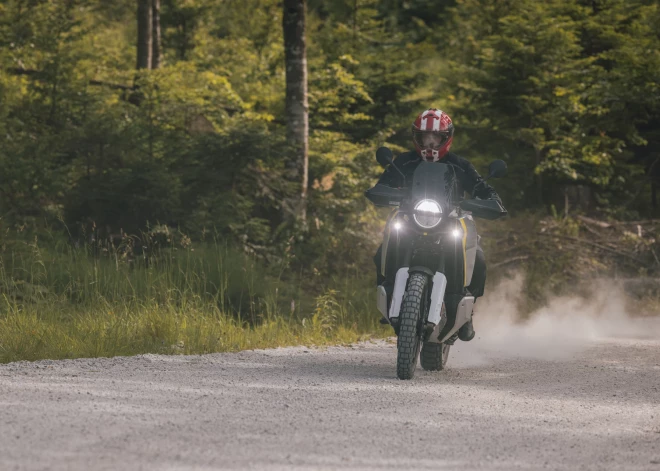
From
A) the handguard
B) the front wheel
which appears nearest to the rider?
the handguard

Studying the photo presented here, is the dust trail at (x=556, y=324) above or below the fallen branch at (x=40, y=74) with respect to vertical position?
below

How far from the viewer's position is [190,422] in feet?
18.9

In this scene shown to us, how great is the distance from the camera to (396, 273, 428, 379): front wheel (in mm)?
7953

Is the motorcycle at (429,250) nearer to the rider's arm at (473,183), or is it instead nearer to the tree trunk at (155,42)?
the rider's arm at (473,183)

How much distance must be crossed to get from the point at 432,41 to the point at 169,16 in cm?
820

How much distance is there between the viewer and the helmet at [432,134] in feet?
28.1

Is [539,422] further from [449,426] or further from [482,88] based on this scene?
[482,88]

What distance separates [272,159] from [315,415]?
10.2 m

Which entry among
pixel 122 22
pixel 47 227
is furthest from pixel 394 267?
pixel 122 22

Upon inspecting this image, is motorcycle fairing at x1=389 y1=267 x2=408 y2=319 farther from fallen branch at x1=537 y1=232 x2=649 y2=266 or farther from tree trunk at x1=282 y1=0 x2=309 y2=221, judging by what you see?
fallen branch at x1=537 y1=232 x2=649 y2=266

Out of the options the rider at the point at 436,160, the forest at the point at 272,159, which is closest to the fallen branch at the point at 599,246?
the forest at the point at 272,159

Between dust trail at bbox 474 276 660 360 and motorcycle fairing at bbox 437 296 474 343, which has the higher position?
motorcycle fairing at bbox 437 296 474 343

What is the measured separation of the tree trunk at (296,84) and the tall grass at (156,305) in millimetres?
2405

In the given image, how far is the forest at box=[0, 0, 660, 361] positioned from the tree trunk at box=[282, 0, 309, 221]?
4 centimetres
